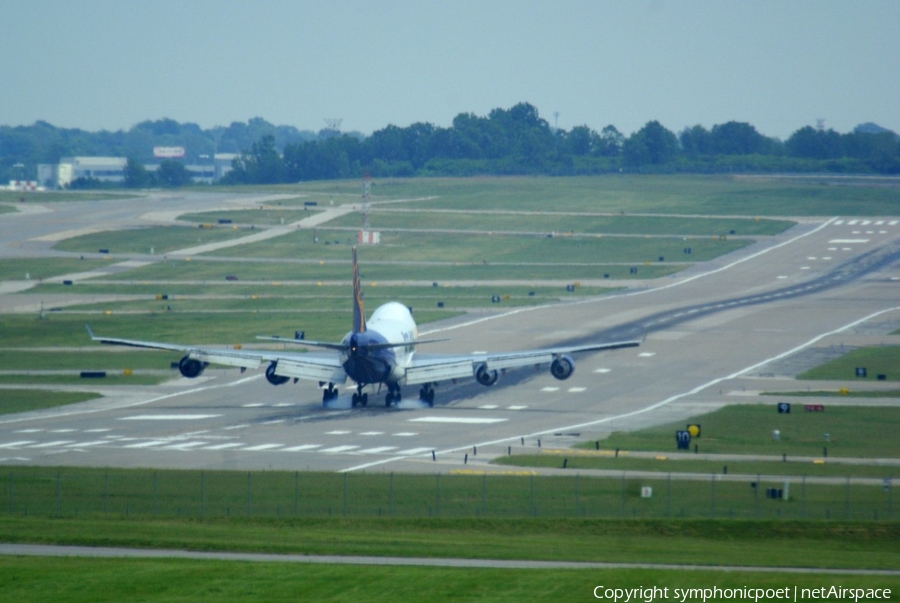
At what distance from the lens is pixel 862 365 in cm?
10738

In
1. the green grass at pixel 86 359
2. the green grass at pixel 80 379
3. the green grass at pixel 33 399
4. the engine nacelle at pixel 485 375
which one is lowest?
the green grass at pixel 86 359

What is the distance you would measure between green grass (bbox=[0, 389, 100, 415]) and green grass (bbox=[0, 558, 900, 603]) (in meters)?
45.6

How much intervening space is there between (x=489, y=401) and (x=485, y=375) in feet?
18.2

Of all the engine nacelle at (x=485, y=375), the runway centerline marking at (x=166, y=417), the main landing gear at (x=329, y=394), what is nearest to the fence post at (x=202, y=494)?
the runway centerline marking at (x=166, y=417)

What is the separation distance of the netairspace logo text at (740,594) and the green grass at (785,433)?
3134 cm

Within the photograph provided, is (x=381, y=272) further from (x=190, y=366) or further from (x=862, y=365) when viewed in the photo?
(x=190, y=366)

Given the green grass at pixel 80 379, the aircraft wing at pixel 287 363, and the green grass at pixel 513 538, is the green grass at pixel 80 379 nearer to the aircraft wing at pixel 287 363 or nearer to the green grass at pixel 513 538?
the aircraft wing at pixel 287 363

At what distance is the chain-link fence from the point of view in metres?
56.9

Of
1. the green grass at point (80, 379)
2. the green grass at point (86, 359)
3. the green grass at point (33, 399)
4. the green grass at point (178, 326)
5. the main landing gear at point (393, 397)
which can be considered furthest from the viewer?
the green grass at point (178, 326)

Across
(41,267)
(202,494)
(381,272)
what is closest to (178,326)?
(381,272)

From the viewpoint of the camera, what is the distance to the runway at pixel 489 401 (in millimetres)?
72438

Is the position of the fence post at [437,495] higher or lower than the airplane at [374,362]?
lower

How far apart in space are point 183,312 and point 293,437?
69262 millimetres

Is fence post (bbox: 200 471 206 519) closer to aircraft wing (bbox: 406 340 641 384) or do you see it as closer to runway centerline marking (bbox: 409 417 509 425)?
runway centerline marking (bbox: 409 417 509 425)
